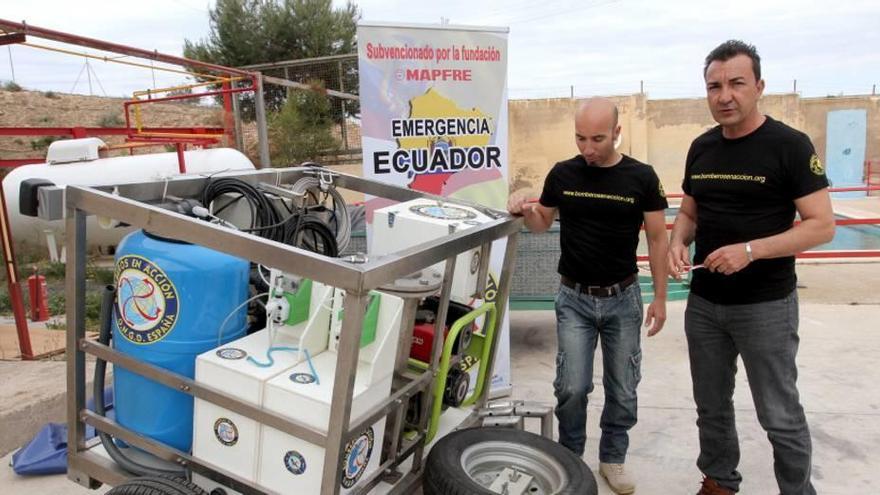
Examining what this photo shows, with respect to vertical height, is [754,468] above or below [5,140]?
below

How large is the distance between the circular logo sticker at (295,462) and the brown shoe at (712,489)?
201cm

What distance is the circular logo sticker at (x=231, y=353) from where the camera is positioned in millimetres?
1975

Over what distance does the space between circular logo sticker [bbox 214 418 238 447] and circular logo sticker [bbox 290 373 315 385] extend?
24 cm

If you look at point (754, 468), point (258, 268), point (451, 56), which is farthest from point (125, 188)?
point (754, 468)

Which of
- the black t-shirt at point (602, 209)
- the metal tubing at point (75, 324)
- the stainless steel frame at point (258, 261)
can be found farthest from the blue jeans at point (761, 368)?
the metal tubing at point (75, 324)

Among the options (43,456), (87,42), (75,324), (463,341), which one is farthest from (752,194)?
(87,42)

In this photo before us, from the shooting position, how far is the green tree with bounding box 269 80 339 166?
14070 millimetres

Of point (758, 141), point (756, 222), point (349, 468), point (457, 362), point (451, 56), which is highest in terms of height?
point (451, 56)

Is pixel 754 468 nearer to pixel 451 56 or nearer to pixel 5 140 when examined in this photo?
pixel 451 56

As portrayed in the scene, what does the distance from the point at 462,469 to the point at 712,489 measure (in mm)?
1462

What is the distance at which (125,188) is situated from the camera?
232 centimetres

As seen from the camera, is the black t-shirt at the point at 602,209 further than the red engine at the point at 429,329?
Yes

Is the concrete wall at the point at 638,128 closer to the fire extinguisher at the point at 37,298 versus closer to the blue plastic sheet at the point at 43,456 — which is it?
the fire extinguisher at the point at 37,298

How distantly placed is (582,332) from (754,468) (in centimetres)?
128
